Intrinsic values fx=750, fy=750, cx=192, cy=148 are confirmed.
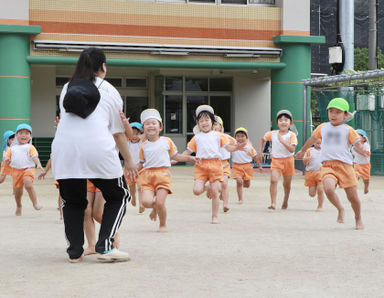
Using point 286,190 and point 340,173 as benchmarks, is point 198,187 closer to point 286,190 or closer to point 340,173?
point 340,173

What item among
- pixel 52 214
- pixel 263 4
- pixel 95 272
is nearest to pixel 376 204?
pixel 52 214

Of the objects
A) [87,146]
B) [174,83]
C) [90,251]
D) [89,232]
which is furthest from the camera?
[174,83]

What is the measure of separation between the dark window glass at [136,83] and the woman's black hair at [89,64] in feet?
70.8

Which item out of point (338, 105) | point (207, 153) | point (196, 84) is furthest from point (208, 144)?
point (196, 84)

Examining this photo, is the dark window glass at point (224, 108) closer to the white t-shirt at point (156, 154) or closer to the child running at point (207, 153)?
the child running at point (207, 153)

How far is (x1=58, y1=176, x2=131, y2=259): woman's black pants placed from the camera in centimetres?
648

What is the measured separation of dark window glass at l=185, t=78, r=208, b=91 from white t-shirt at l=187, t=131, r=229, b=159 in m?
17.3

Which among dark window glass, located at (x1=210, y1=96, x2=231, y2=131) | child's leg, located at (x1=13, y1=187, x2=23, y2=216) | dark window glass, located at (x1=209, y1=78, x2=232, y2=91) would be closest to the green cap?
child's leg, located at (x1=13, y1=187, x2=23, y2=216)

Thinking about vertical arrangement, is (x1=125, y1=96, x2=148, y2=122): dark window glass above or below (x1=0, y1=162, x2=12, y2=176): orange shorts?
above

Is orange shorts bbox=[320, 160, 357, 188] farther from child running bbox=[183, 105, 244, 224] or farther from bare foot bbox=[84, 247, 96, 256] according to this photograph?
bare foot bbox=[84, 247, 96, 256]

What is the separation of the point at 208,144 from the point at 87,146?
421 centimetres

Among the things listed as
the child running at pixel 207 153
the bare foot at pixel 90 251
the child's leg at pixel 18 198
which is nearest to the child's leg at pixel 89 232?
the bare foot at pixel 90 251

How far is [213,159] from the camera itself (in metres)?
10.3

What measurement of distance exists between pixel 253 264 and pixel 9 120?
55.4 ft
